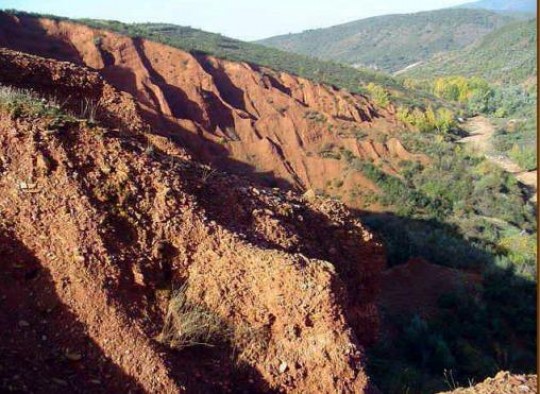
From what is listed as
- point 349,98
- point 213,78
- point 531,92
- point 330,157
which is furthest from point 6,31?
point 531,92

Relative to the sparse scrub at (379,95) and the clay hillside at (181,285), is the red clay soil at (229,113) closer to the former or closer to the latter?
the sparse scrub at (379,95)

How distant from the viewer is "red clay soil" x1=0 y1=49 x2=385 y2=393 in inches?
179

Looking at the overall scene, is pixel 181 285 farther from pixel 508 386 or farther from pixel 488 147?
pixel 488 147

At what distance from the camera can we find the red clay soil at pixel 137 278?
4543mm

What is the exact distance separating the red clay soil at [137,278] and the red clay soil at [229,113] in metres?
16.3

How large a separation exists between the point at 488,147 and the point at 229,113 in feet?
54.6

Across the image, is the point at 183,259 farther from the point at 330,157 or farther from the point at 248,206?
the point at 330,157

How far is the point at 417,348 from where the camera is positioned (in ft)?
32.4

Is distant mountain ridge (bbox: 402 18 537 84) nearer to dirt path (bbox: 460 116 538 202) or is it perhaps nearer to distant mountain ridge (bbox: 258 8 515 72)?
distant mountain ridge (bbox: 258 8 515 72)

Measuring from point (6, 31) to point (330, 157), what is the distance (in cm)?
1736

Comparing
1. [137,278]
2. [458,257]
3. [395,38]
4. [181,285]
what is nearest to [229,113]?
[458,257]

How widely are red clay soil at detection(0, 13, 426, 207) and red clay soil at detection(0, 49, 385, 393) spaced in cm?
1629

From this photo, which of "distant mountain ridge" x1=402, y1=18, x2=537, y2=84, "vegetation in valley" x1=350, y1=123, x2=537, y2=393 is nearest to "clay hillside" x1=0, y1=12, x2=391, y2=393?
"vegetation in valley" x1=350, y1=123, x2=537, y2=393

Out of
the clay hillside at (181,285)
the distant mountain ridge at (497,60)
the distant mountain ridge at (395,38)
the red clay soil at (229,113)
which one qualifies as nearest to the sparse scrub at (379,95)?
the red clay soil at (229,113)
